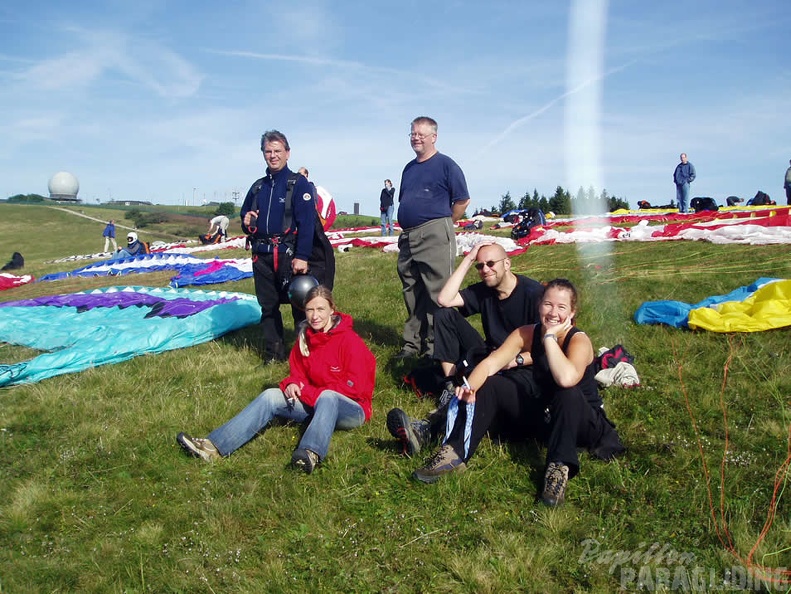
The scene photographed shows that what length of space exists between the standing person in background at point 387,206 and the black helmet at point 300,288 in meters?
15.6

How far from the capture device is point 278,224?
583 centimetres

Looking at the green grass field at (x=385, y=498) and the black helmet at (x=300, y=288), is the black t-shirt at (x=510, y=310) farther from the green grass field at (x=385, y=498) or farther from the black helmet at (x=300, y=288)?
the black helmet at (x=300, y=288)

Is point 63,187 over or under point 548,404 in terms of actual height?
over

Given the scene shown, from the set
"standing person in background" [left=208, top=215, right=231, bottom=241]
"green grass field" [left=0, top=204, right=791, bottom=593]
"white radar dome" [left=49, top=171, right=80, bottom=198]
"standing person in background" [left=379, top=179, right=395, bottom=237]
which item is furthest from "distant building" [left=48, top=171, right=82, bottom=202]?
"green grass field" [left=0, top=204, right=791, bottom=593]

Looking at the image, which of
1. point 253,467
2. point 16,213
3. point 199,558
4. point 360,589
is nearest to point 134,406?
point 253,467

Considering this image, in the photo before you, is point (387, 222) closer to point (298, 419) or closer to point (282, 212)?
point (282, 212)

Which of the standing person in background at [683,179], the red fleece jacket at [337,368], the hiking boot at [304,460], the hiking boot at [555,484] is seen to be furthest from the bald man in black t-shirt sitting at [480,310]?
the standing person in background at [683,179]

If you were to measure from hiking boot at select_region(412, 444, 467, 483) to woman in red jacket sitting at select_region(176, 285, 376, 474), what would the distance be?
81 cm

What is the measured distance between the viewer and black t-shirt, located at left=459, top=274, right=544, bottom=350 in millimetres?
4355

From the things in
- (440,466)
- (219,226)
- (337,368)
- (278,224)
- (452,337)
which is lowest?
(440,466)

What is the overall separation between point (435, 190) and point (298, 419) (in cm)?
267

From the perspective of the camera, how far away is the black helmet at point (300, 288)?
5418 mm

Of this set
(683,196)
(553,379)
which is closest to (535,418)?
(553,379)

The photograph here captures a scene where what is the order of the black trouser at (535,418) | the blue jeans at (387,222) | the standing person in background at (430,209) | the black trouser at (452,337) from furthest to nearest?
the blue jeans at (387,222) < the standing person in background at (430,209) < the black trouser at (452,337) < the black trouser at (535,418)
